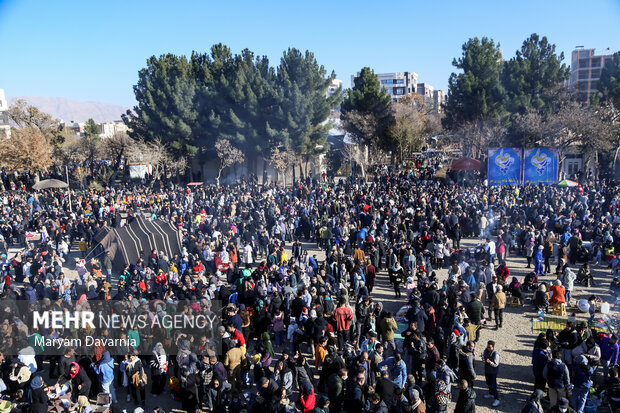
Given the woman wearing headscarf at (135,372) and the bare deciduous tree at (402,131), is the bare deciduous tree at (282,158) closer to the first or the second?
the bare deciduous tree at (402,131)

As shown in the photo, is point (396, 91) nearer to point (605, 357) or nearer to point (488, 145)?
point (488, 145)

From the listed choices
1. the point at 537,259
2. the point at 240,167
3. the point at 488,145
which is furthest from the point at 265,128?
the point at 537,259

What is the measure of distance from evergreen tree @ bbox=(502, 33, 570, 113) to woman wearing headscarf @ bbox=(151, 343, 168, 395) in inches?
1212

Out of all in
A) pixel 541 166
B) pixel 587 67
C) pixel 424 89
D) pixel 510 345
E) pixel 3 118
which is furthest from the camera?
pixel 424 89

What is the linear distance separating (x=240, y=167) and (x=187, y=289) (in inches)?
1105

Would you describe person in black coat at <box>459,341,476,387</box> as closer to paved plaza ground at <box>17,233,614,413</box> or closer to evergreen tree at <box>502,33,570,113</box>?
paved plaza ground at <box>17,233,614,413</box>

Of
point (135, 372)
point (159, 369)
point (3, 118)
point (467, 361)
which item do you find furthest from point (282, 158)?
point (3, 118)

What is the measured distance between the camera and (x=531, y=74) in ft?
106

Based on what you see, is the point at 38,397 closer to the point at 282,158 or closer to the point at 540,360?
the point at 540,360

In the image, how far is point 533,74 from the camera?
32.2 meters

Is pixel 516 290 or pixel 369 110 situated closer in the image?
pixel 516 290

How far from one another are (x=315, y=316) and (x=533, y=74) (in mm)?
30751

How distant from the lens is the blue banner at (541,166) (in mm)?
23875

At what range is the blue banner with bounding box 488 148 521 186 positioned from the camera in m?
24.1
